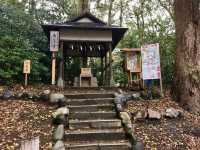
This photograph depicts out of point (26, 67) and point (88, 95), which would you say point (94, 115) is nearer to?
point (88, 95)

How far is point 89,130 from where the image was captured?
27.0 ft

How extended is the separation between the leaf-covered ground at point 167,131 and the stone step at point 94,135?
1.59 feet

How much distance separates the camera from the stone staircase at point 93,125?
7457mm

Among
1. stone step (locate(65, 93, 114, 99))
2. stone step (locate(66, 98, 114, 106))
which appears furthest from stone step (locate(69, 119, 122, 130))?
stone step (locate(65, 93, 114, 99))

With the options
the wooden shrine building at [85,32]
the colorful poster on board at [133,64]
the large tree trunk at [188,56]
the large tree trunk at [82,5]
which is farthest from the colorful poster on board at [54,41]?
the large tree trunk at [82,5]

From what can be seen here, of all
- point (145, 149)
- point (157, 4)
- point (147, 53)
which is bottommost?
point (145, 149)

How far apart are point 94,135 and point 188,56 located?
14.9 ft

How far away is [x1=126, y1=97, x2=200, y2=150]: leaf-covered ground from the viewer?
758 centimetres

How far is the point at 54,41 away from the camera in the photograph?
520 inches

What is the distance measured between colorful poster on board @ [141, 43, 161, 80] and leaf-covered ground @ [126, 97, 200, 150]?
1372mm

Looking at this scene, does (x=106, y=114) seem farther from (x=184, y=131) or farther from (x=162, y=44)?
(x=162, y=44)

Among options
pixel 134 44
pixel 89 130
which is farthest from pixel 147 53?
pixel 134 44

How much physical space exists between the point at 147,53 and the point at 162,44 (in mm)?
5449

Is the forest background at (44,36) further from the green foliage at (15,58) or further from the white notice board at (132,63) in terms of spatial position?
the white notice board at (132,63)
